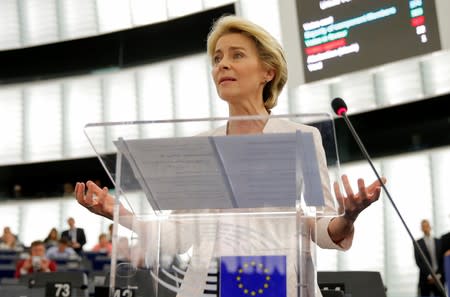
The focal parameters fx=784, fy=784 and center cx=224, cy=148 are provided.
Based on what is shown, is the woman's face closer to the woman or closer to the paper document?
the woman

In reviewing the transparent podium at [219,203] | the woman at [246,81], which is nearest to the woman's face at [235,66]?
the woman at [246,81]

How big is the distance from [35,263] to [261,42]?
8.91 metres

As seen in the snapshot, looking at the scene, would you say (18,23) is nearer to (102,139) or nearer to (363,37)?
(363,37)

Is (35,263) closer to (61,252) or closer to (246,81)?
(61,252)

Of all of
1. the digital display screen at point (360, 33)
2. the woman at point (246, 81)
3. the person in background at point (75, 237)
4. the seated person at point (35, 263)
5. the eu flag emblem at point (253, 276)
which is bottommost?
the seated person at point (35, 263)

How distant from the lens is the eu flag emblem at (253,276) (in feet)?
6.47

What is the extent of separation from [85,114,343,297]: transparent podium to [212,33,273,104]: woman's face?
1.52 feet

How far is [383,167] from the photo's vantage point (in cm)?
1372

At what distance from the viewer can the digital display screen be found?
9266 millimetres

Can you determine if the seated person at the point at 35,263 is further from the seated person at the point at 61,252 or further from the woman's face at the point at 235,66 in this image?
the woman's face at the point at 235,66

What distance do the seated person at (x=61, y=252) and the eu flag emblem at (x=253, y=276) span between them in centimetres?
1050

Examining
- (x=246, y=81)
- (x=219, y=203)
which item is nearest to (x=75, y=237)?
(x=246, y=81)

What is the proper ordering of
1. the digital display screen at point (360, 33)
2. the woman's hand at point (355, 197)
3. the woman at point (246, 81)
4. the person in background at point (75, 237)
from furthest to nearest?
1. the person in background at point (75, 237)
2. the digital display screen at point (360, 33)
3. the woman at point (246, 81)
4. the woman's hand at point (355, 197)

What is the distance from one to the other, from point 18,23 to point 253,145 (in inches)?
712
